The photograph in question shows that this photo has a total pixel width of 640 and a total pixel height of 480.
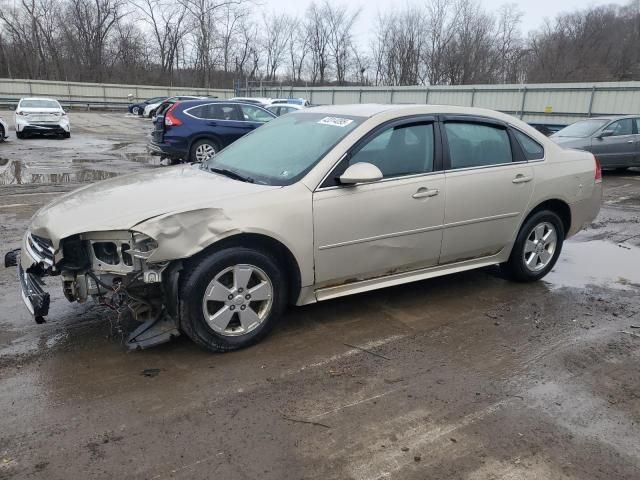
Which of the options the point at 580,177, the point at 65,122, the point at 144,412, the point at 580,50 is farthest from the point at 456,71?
the point at 144,412

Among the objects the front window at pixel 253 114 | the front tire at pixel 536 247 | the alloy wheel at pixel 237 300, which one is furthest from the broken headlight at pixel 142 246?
the front window at pixel 253 114

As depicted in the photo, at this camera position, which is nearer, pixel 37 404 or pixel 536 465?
pixel 536 465

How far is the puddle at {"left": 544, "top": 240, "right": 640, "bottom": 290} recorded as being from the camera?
545 cm

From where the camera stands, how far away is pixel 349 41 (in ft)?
231

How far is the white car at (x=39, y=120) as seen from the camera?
1900cm

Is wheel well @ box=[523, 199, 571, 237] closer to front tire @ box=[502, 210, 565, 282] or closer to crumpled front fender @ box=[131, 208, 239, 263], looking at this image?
front tire @ box=[502, 210, 565, 282]

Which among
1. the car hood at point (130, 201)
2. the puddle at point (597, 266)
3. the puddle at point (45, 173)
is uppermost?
the car hood at point (130, 201)

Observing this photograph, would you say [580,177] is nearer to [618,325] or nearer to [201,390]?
[618,325]

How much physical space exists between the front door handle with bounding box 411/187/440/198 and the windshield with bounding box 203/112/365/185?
721 mm

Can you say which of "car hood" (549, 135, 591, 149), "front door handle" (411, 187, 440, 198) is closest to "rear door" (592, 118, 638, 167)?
"car hood" (549, 135, 591, 149)

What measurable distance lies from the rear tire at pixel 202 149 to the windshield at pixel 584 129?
8.77m

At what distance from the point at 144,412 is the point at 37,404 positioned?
0.63m

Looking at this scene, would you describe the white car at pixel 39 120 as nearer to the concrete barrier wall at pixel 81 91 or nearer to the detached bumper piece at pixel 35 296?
the detached bumper piece at pixel 35 296

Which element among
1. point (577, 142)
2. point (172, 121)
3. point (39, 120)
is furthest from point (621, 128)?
point (39, 120)
